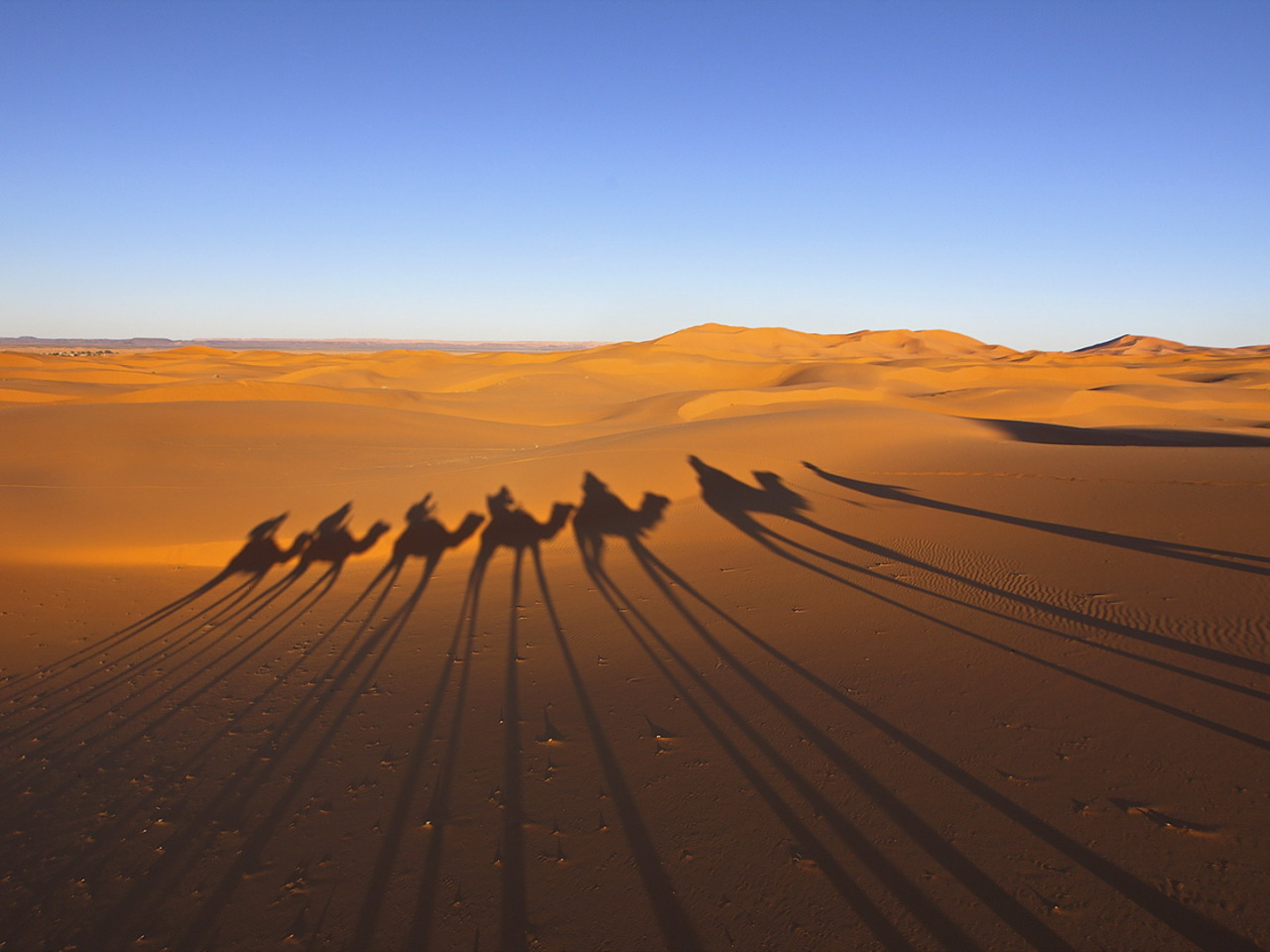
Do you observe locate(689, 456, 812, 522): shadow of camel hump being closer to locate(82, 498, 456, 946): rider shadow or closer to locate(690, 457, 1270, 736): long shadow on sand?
locate(690, 457, 1270, 736): long shadow on sand

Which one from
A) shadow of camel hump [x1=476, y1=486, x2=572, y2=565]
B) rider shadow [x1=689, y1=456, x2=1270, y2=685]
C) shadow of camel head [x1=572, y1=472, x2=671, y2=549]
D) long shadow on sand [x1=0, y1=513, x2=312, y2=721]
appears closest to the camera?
rider shadow [x1=689, y1=456, x2=1270, y2=685]

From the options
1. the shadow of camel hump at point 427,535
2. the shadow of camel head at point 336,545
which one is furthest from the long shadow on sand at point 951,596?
the shadow of camel head at point 336,545

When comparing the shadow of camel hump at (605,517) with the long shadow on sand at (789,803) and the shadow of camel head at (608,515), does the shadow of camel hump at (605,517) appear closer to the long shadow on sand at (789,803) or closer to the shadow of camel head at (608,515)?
the shadow of camel head at (608,515)

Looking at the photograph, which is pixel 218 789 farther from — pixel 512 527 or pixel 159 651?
pixel 512 527

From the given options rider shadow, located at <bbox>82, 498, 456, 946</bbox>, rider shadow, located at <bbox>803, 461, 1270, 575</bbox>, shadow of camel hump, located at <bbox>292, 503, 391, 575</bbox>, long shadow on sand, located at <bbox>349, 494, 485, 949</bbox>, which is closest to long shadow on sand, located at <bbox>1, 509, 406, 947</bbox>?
rider shadow, located at <bbox>82, 498, 456, 946</bbox>

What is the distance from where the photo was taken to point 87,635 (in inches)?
243

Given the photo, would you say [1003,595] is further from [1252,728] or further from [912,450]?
[912,450]

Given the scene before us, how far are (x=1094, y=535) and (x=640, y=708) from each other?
20.0ft

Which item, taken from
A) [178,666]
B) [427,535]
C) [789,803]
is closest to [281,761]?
[178,666]

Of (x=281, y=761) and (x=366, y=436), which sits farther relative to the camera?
(x=366, y=436)

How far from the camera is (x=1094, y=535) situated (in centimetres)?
756

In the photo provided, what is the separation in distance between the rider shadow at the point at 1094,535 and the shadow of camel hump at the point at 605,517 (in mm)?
3305

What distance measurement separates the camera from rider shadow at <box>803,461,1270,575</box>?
6461mm

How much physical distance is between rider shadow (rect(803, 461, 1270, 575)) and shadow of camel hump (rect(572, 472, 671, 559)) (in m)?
3.31
